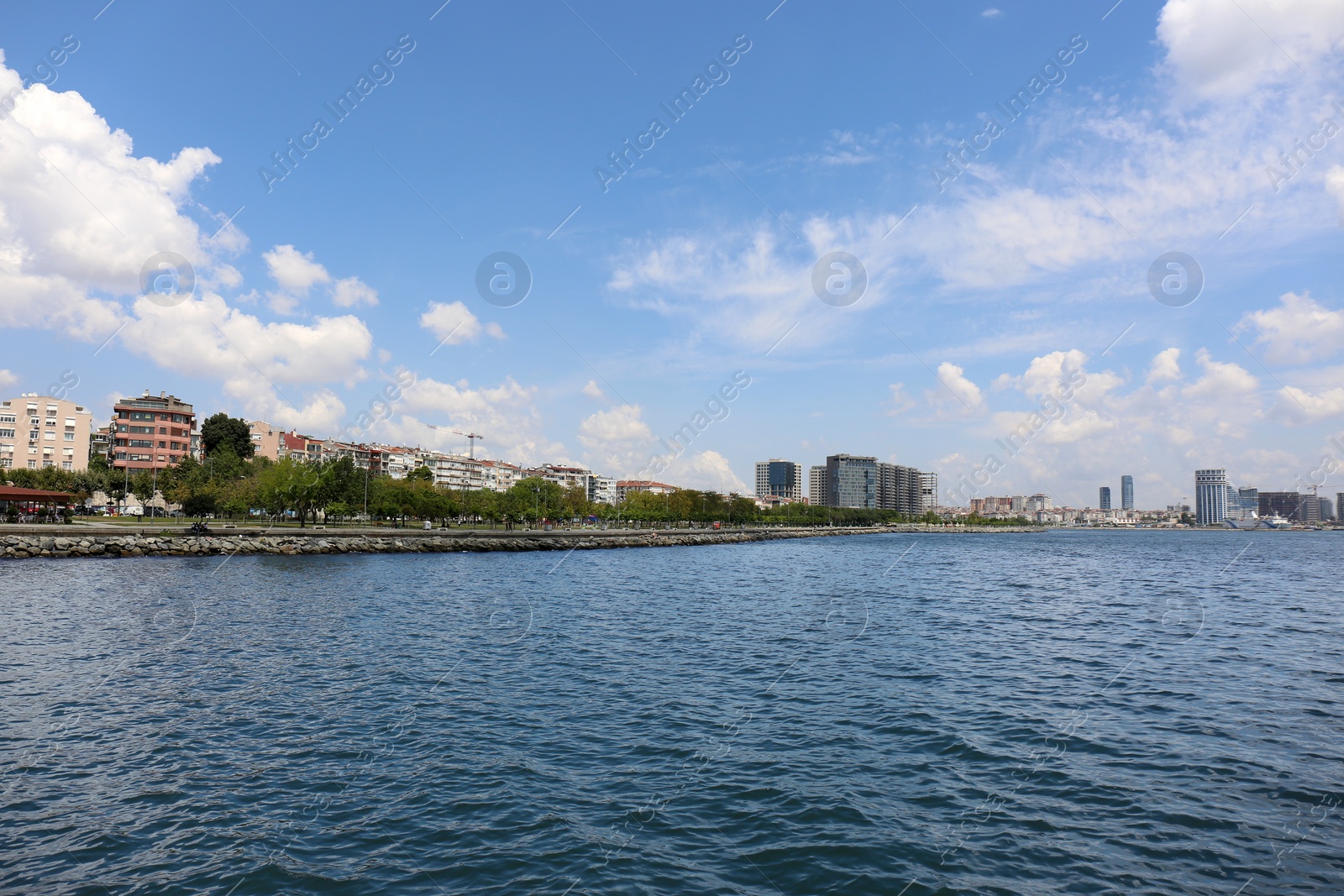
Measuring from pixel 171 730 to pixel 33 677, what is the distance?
783 centimetres

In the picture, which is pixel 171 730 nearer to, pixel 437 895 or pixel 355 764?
pixel 355 764

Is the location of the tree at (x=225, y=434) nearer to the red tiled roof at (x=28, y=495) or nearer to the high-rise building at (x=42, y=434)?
the high-rise building at (x=42, y=434)

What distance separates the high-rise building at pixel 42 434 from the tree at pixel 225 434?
731 inches

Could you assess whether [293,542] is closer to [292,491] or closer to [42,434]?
[292,491]

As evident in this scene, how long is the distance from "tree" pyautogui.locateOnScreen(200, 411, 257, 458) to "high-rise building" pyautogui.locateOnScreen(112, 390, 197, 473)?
4.25 m

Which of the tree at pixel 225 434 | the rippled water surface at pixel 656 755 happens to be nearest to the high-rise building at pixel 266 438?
the tree at pixel 225 434

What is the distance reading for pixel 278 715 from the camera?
1759cm

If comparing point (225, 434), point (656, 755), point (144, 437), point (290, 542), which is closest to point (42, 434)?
point (144, 437)

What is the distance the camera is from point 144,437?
420 ft

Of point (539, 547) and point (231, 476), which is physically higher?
point (231, 476)

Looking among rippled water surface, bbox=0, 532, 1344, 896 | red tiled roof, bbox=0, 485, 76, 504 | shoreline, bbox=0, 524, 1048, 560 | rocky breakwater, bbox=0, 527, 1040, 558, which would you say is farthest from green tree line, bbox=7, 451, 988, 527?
rippled water surface, bbox=0, 532, 1344, 896

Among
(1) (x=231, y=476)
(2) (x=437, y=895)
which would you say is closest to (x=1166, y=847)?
(2) (x=437, y=895)

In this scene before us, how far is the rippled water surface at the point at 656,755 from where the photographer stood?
35.0 feet

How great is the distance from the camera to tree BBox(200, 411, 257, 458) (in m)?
129
